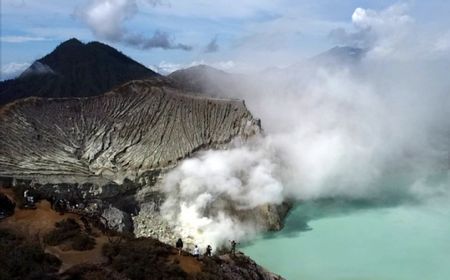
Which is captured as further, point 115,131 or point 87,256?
point 115,131

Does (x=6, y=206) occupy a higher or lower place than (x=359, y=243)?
higher

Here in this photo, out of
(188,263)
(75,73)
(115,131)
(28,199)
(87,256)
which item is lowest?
(188,263)

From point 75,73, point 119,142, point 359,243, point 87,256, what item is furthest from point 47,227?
point 75,73

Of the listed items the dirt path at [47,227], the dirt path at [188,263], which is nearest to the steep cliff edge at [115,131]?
the dirt path at [47,227]

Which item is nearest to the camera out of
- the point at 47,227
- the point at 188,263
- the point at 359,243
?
the point at 188,263

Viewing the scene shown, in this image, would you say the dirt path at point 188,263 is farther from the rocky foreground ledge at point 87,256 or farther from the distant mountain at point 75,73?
the distant mountain at point 75,73

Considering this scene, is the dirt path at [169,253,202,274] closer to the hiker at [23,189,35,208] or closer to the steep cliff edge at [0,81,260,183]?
the hiker at [23,189,35,208]

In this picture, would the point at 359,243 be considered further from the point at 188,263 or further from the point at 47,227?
the point at 47,227

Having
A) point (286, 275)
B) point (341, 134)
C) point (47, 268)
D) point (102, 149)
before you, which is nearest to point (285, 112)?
point (341, 134)
